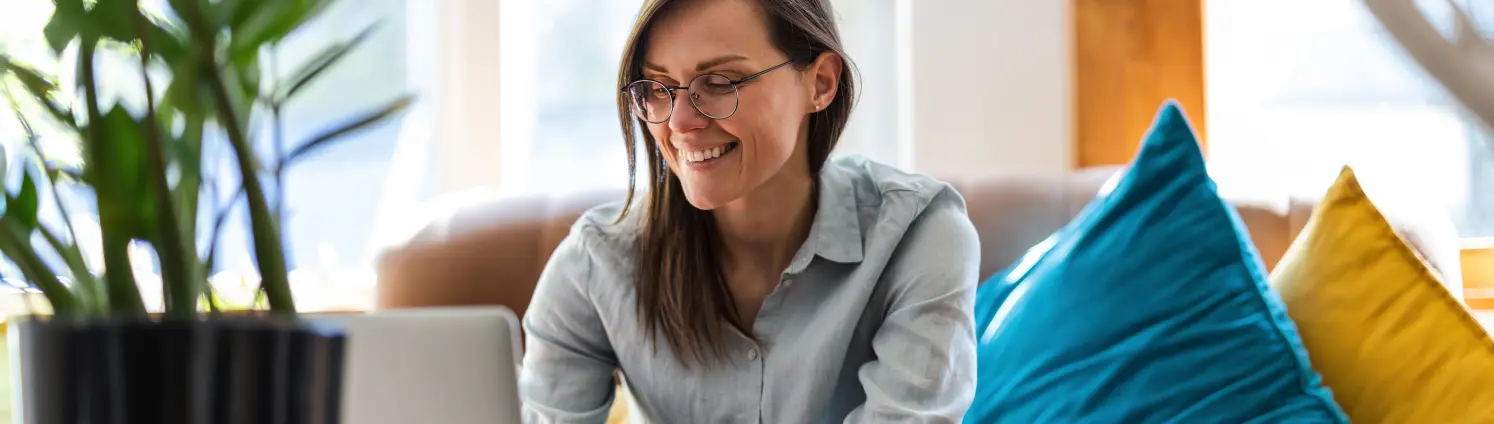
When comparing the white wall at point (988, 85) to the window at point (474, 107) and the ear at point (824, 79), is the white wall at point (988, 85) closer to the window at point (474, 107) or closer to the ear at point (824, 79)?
the window at point (474, 107)

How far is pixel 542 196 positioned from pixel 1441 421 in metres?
1.13

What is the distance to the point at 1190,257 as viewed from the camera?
126cm

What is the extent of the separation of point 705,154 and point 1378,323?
705mm

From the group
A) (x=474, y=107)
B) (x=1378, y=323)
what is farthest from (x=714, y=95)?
(x=474, y=107)

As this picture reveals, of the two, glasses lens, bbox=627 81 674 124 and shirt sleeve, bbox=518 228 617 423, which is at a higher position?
glasses lens, bbox=627 81 674 124

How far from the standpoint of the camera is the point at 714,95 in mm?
1279

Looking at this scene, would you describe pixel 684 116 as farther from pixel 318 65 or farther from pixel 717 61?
pixel 318 65

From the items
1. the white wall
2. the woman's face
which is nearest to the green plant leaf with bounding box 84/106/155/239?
the woman's face

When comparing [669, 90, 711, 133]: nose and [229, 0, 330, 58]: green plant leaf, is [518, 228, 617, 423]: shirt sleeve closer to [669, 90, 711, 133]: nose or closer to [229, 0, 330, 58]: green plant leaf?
[669, 90, 711, 133]: nose

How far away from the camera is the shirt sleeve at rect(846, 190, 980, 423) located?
3.93 feet

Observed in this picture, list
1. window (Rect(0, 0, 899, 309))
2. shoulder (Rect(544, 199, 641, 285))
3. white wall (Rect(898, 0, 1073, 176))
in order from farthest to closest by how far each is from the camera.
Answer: window (Rect(0, 0, 899, 309)), white wall (Rect(898, 0, 1073, 176)), shoulder (Rect(544, 199, 641, 285))

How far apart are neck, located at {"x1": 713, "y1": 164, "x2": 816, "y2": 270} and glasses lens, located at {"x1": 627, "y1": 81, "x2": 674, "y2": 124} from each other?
0.16m

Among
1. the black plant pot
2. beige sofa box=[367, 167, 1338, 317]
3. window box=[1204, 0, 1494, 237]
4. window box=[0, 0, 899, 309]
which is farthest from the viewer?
window box=[0, 0, 899, 309]

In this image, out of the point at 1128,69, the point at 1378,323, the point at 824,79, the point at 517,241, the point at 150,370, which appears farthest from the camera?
the point at 1128,69
